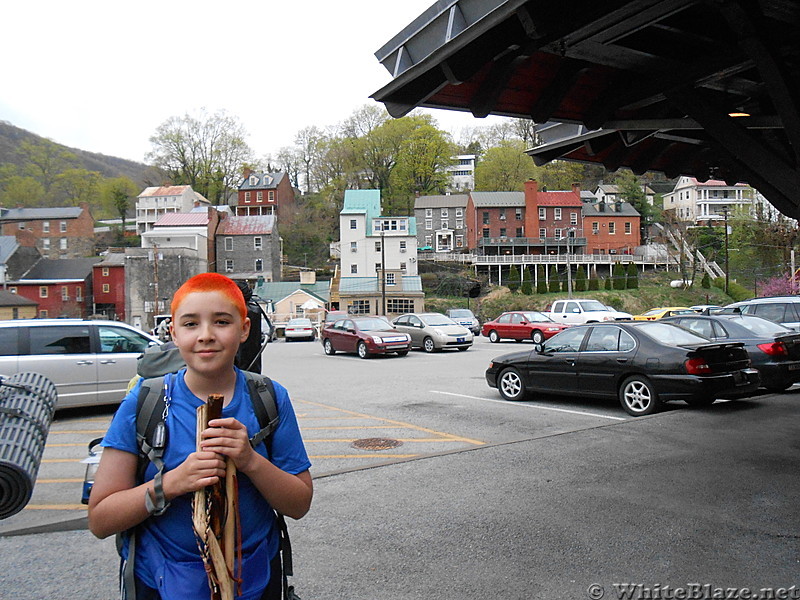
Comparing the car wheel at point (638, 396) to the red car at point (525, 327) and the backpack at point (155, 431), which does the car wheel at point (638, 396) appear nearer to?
the backpack at point (155, 431)

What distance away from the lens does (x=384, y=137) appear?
9406 centimetres

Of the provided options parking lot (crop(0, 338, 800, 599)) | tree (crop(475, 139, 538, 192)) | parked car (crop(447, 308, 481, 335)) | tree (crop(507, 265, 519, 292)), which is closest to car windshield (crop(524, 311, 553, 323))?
parked car (crop(447, 308, 481, 335))

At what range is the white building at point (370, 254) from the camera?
212 feet

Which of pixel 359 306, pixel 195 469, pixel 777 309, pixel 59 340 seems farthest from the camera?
pixel 359 306

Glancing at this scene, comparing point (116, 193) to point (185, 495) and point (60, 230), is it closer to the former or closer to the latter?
point (60, 230)

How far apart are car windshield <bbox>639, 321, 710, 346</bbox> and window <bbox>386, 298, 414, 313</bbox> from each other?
51425mm

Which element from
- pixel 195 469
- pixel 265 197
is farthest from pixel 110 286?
pixel 195 469

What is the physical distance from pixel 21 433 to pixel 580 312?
3175 cm

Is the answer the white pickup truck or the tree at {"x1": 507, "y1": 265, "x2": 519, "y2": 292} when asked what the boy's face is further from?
the tree at {"x1": 507, "y1": 265, "x2": 519, "y2": 292}

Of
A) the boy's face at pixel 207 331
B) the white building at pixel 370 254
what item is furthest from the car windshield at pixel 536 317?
the white building at pixel 370 254

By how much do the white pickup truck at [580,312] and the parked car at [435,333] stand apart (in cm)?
746

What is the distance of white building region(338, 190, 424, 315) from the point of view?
212 feet

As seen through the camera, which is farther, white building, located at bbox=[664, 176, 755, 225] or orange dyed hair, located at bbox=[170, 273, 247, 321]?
white building, located at bbox=[664, 176, 755, 225]

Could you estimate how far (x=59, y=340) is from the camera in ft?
37.5
